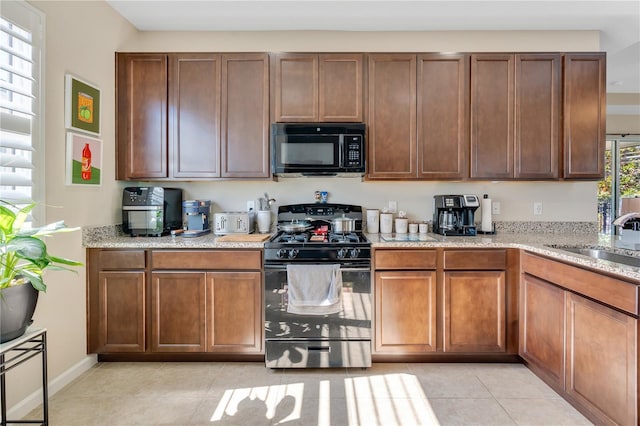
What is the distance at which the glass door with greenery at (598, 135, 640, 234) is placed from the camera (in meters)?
5.02

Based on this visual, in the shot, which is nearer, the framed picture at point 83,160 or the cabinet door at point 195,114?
the framed picture at point 83,160

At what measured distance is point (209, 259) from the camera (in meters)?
2.49

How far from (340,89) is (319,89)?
165 millimetres

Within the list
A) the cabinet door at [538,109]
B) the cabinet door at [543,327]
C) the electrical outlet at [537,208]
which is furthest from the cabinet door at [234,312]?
the electrical outlet at [537,208]

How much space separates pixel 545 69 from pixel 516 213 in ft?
3.89

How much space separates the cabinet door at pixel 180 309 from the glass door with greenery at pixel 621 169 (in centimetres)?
559

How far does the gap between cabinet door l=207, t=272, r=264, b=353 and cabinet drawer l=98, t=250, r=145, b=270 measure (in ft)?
1.66

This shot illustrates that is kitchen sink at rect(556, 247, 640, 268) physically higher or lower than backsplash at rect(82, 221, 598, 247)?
lower

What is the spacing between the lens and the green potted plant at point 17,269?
136cm

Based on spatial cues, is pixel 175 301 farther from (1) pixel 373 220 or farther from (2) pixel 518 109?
(2) pixel 518 109

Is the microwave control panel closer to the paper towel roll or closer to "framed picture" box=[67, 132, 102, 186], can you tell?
the paper towel roll

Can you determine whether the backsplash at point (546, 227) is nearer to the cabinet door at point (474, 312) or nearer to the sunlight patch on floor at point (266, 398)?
the cabinet door at point (474, 312)

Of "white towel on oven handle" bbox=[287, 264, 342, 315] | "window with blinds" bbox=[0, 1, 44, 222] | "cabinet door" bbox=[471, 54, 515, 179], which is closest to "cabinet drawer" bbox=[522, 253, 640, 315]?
"cabinet door" bbox=[471, 54, 515, 179]

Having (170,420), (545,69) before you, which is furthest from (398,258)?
(545,69)
